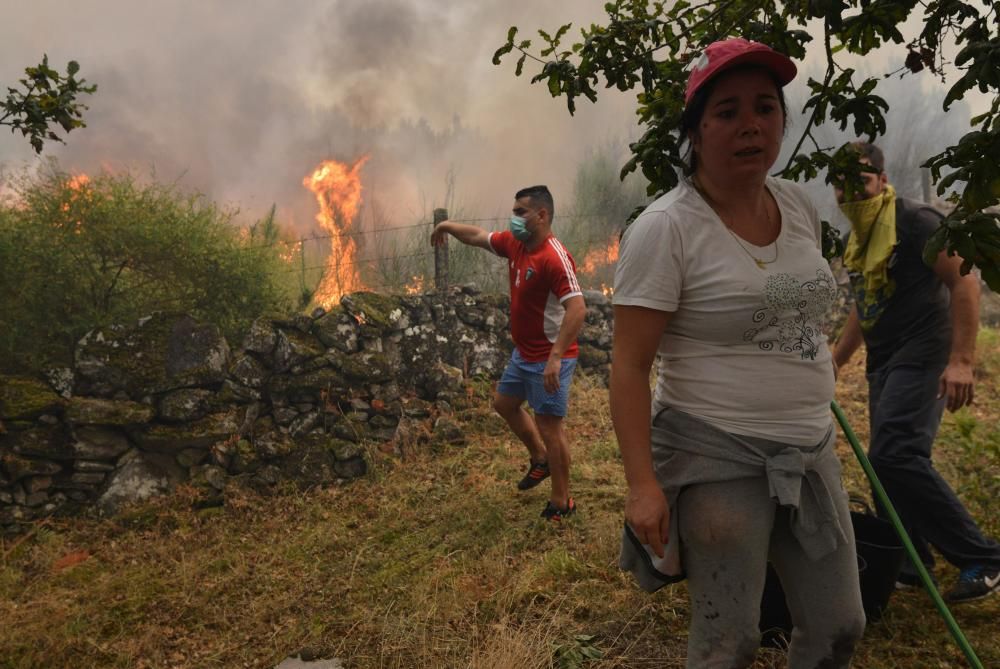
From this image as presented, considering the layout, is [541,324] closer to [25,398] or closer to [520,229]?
[520,229]

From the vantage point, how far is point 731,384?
1.80 meters

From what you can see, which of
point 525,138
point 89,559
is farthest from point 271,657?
point 525,138

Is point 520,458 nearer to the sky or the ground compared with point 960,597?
nearer to the sky

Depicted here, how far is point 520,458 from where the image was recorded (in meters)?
6.32

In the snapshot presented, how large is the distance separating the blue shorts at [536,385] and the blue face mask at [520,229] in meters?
0.83

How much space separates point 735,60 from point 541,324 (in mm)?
3076

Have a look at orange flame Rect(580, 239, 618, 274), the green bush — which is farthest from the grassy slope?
orange flame Rect(580, 239, 618, 274)

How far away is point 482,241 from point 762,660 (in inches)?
137

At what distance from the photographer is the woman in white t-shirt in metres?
1.76

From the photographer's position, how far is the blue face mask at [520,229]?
475 cm

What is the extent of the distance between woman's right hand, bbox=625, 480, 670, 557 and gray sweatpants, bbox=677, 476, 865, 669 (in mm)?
113

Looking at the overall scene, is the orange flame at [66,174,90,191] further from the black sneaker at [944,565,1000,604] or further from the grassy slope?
the black sneaker at [944,565,1000,604]

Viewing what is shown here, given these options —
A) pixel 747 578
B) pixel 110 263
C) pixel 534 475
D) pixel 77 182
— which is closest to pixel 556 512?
pixel 534 475

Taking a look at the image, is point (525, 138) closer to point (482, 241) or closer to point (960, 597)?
point (482, 241)
